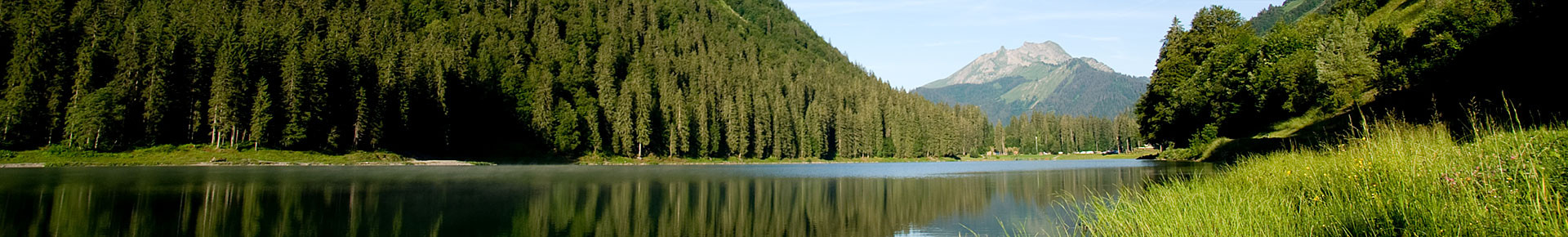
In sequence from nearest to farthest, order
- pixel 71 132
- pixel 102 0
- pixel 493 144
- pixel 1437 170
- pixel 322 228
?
1. pixel 1437 170
2. pixel 322 228
3. pixel 71 132
4. pixel 102 0
5. pixel 493 144

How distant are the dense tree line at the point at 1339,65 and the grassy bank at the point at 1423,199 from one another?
54.7ft

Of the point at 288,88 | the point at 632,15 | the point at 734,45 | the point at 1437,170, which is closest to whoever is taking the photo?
the point at 1437,170

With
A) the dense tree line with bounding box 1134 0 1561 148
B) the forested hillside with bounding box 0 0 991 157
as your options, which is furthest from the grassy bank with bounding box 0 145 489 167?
the dense tree line with bounding box 1134 0 1561 148

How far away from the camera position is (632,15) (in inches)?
5994

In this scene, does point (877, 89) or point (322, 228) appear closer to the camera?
point (322, 228)

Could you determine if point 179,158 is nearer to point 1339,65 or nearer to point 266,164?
point 266,164

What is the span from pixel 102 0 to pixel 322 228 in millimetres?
93053

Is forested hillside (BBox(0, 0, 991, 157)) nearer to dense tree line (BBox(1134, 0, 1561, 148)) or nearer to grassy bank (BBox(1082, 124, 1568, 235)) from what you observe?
dense tree line (BBox(1134, 0, 1561, 148))

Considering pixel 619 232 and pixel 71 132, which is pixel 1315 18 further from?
pixel 71 132

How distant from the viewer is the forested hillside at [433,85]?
63.2 meters

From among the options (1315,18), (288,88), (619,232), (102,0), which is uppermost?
(102,0)

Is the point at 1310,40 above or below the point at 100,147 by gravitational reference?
above

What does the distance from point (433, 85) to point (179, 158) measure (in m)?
25.1

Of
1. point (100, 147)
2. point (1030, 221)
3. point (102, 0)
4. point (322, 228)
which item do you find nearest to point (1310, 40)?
point (1030, 221)
